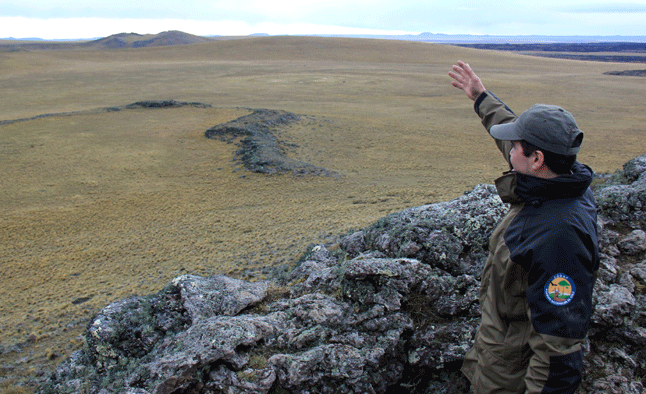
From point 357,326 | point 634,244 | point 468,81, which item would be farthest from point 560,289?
point 634,244

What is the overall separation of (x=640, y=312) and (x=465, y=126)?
660 inches

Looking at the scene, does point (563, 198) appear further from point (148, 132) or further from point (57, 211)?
point (148, 132)

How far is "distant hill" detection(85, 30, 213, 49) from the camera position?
127m

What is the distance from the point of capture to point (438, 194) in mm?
10359

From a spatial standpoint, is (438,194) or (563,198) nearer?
(563,198)

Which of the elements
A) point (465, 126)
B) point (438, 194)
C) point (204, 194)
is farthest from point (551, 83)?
point (204, 194)

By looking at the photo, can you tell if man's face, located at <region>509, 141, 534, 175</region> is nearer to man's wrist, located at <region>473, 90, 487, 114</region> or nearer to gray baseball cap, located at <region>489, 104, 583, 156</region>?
gray baseball cap, located at <region>489, 104, 583, 156</region>

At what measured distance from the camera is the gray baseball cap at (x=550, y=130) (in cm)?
203

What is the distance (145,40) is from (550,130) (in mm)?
146958

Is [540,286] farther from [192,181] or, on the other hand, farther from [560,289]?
[192,181]

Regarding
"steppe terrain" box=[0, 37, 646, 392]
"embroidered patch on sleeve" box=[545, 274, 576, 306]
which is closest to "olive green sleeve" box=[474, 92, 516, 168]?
"embroidered patch on sleeve" box=[545, 274, 576, 306]

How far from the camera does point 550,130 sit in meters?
2.06

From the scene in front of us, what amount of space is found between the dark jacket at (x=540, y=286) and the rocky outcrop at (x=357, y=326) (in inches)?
49.1

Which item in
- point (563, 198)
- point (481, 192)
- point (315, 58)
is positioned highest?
point (315, 58)
